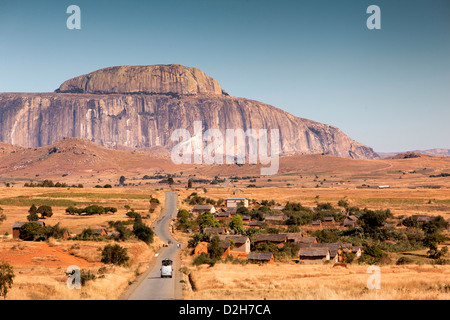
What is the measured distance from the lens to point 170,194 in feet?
490

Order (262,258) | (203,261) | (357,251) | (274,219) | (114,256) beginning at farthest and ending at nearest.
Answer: (274,219) < (357,251) < (262,258) < (203,261) < (114,256)

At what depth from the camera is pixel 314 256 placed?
5172cm

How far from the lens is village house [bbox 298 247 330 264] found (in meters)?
51.3

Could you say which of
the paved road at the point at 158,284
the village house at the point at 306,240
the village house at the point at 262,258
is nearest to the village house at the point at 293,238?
the village house at the point at 306,240

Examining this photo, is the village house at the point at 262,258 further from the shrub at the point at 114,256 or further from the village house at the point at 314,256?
the shrub at the point at 114,256

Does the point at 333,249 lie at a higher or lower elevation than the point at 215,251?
lower

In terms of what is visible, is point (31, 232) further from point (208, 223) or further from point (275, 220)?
point (275, 220)

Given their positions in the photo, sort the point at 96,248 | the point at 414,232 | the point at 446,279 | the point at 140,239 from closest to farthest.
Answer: the point at 446,279, the point at 96,248, the point at 140,239, the point at 414,232

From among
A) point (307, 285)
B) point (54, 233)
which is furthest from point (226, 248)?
point (307, 285)

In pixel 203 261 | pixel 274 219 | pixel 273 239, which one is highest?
pixel 203 261

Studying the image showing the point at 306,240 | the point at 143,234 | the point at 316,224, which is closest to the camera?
the point at 306,240
